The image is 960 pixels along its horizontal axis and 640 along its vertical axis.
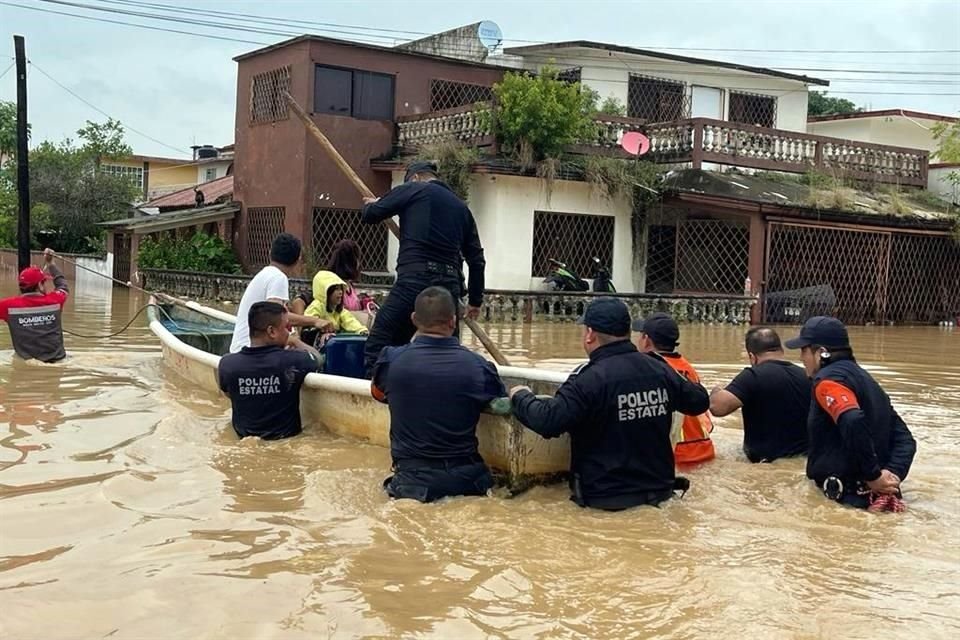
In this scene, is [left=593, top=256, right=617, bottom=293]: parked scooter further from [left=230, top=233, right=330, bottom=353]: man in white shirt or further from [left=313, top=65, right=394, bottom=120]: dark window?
[left=230, top=233, right=330, bottom=353]: man in white shirt

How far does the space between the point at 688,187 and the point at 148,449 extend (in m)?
14.8

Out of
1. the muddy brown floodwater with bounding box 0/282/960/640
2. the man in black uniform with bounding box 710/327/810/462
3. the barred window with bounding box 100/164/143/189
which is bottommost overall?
the muddy brown floodwater with bounding box 0/282/960/640

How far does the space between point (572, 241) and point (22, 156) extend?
10.8m

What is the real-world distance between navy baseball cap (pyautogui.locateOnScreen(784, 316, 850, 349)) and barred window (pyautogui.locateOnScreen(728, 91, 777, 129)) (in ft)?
65.2

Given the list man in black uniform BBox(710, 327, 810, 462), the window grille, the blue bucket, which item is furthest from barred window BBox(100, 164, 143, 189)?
man in black uniform BBox(710, 327, 810, 462)

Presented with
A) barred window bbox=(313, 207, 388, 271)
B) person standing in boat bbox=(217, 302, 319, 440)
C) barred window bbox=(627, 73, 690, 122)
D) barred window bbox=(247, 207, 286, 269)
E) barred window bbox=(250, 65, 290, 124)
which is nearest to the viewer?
person standing in boat bbox=(217, 302, 319, 440)

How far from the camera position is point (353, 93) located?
21.3 metres

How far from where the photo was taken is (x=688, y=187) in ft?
64.2

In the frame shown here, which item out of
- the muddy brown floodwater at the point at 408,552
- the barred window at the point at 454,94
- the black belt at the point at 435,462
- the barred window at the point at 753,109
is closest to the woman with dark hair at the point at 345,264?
the muddy brown floodwater at the point at 408,552

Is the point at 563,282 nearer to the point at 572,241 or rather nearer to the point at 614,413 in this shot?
the point at 572,241

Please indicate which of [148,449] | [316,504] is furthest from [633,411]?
[148,449]

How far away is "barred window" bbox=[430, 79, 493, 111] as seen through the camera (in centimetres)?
2230

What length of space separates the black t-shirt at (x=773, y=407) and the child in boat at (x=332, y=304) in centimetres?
320

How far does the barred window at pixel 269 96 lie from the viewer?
21.7 metres
